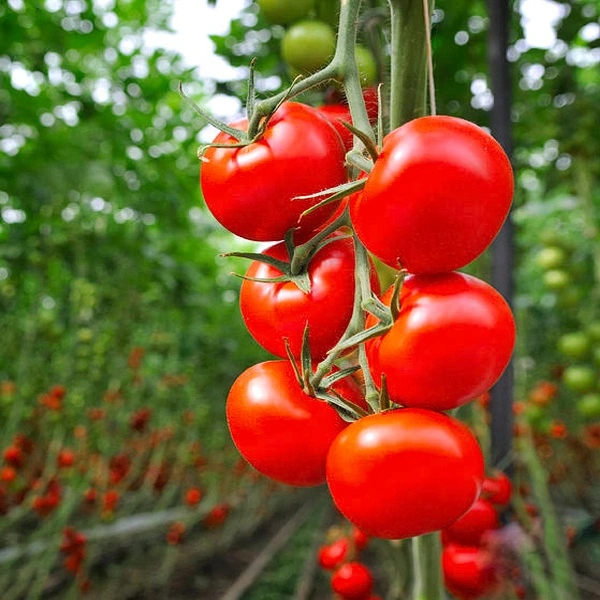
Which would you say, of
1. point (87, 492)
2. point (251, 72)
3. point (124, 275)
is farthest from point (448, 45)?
point (87, 492)

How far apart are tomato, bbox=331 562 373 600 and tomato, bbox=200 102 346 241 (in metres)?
0.53

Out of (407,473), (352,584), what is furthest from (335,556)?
(407,473)

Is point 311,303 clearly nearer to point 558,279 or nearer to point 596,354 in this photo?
point 596,354

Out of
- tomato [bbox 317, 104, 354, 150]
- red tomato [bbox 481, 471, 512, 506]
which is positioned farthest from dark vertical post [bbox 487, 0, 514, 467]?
tomato [bbox 317, 104, 354, 150]

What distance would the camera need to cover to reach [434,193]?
0.34 m

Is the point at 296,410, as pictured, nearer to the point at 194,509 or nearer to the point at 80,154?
the point at 80,154

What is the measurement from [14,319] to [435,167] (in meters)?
2.35

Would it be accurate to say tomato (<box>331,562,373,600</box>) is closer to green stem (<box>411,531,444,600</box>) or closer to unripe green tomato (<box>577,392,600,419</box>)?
green stem (<box>411,531,444,600</box>)

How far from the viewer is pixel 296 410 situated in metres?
0.39

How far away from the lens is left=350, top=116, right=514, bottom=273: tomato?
1.10 feet

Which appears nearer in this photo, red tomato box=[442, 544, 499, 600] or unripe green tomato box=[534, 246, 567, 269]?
red tomato box=[442, 544, 499, 600]

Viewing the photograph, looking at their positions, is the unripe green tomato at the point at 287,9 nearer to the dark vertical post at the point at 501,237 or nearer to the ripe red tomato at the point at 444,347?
the dark vertical post at the point at 501,237

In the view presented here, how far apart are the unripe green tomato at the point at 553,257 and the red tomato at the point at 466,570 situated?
1182 millimetres

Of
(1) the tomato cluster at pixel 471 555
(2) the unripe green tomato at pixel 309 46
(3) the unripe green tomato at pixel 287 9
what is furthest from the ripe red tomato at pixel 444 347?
(3) the unripe green tomato at pixel 287 9
